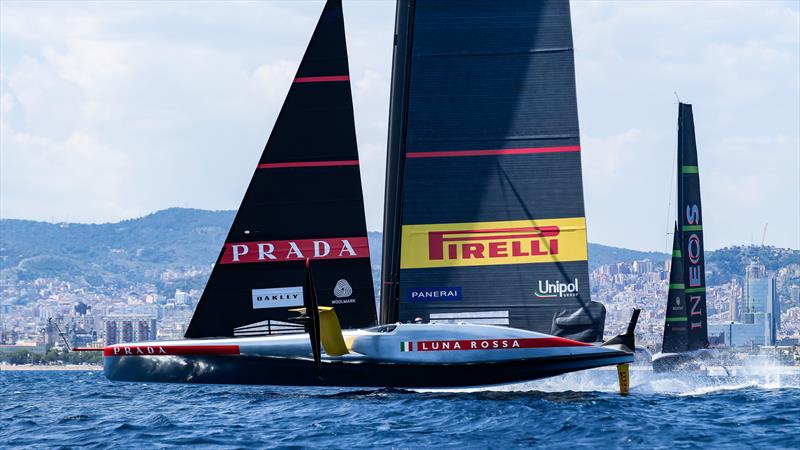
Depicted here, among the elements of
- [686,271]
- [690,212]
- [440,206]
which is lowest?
[686,271]

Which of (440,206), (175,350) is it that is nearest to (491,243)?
(440,206)

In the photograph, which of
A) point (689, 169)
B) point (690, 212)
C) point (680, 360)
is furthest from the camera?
point (680, 360)

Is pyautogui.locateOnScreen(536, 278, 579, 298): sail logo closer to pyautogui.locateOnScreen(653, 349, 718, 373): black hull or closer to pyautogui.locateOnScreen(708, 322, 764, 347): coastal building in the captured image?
pyautogui.locateOnScreen(653, 349, 718, 373): black hull

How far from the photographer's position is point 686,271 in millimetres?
43312

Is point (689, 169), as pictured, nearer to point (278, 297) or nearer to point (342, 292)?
point (342, 292)

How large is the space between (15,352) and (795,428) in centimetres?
13714

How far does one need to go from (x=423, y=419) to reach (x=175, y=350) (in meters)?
5.65

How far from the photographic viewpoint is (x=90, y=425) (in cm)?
2061

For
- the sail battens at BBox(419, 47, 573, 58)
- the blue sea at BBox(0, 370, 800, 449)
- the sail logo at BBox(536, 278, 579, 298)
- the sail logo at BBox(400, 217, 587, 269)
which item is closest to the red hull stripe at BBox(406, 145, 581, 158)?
the sail logo at BBox(400, 217, 587, 269)

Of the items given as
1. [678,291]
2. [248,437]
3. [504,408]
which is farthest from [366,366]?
[678,291]

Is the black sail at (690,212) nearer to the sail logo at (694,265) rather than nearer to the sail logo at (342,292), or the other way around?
the sail logo at (694,265)

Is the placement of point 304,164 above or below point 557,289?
above

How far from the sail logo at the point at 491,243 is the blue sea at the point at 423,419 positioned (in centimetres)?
228

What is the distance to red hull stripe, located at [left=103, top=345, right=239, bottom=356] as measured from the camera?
2298 centimetres
